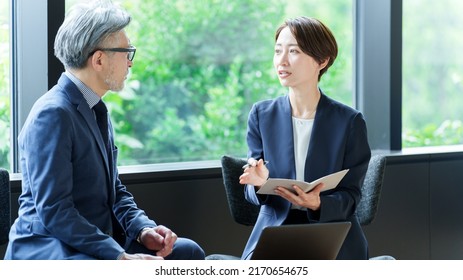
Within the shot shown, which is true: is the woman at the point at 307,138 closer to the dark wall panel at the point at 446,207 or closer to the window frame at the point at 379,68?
the window frame at the point at 379,68

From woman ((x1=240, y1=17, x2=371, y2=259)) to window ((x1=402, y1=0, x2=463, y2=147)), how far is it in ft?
5.84

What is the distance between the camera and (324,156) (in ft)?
A: 10.00

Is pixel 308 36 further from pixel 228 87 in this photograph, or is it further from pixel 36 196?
pixel 228 87

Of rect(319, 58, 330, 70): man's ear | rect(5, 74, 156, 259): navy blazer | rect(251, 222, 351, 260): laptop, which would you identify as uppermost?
rect(319, 58, 330, 70): man's ear

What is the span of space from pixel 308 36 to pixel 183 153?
1.85 metres

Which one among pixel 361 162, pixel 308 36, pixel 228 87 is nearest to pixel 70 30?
pixel 308 36

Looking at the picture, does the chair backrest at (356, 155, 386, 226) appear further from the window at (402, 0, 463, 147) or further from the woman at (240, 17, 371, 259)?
the window at (402, 0, 463, 147)

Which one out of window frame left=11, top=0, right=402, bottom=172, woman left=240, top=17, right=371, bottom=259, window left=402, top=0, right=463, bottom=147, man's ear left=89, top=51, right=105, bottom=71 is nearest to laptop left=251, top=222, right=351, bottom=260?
woman left=240, top=17, right=371, bottom=259

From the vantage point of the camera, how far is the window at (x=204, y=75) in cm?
461

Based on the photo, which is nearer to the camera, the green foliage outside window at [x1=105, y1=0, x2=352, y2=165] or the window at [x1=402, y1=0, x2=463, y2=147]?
the green foliage outside window at [x1=105, y1=0, x2=352, y2=165]

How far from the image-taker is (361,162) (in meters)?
3.07

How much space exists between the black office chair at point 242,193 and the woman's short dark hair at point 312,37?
1.92 feet

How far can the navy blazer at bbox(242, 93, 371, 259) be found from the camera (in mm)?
3031

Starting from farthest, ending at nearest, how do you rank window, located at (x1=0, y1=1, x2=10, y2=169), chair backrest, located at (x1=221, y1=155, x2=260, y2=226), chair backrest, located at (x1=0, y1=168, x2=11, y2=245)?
window, located at (x1=0, y1=1, x2=10, y2=169), chair backrest, located at (x1=221, y1=155, x2=260, y2=226), chair backrest, located at (x1=0, y1=168, x2=11, y2=245)
